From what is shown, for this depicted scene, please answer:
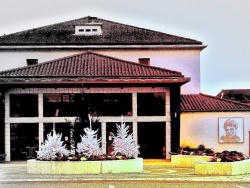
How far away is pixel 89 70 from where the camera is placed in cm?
4131

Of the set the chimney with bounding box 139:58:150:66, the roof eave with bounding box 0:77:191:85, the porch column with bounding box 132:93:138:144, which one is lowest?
the porch column with bounding box 132:93:138:144

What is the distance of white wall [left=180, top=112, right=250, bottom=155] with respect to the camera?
44.1 m

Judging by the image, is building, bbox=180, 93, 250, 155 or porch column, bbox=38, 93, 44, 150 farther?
building, bbox=180, 93, 250, 155

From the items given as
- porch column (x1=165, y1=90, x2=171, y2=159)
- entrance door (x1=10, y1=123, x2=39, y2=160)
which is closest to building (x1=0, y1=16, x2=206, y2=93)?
porch column (x1=165, y1=90, x2=171, y2=159)

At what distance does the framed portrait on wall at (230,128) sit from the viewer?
44.1 metres

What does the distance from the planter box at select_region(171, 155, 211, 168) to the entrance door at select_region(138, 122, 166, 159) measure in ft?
21.8

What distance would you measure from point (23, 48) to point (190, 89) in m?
13.4

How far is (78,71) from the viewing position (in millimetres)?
41062

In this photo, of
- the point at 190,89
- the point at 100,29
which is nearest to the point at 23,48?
the point at 100,29

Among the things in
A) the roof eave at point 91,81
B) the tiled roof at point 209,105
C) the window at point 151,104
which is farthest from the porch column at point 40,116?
the tiled roof at point 209,105

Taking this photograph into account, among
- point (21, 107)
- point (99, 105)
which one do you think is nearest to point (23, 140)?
point (21, 107)

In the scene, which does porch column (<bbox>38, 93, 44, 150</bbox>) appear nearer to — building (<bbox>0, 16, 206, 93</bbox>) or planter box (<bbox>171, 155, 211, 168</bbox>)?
building (<bbox>0, 16, 206, 93</bbox>)

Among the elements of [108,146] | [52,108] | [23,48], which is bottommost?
[108,146]

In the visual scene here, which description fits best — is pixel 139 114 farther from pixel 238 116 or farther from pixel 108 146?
pixel 238 116
